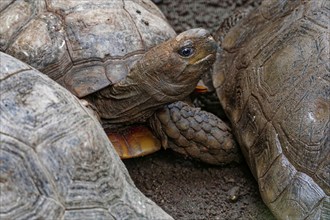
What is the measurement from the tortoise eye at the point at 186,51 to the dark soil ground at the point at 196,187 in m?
0.78

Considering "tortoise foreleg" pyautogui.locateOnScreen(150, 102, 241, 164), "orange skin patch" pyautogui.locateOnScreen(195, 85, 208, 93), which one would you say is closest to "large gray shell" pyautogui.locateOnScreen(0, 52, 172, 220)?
"tortoise foreleg" pyautogui.locateOnScreen(150, 102, 241, 164)

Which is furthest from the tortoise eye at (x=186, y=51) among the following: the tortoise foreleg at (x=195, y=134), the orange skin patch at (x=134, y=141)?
the orange skin patch at (x=134, y=141)

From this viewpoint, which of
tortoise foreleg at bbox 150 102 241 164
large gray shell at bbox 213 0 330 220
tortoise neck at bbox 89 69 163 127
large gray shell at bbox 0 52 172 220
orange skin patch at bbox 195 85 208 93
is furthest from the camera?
orange skin patch at bbox 195 85 208 93

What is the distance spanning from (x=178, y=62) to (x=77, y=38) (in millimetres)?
539

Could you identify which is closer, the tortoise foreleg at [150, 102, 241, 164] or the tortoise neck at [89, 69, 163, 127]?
the tortoise neck at [89, 69, 163, 127]

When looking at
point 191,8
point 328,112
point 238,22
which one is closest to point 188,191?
point 328,112

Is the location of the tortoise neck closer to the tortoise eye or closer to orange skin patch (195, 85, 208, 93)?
the tortoise eye

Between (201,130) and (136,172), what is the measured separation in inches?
17.2

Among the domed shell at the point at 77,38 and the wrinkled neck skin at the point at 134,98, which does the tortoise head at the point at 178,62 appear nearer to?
the wrinkled neck skin at the point at 134,98

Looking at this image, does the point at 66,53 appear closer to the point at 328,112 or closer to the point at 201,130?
the point at 201,130

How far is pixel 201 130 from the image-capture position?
12.0 feet

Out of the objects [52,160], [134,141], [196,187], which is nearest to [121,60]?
[134,141]

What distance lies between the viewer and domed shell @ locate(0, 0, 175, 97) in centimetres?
336

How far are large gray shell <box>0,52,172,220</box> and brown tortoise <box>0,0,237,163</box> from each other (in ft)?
2.45
